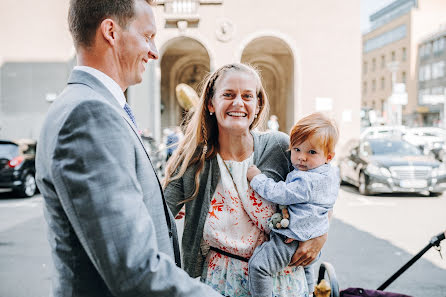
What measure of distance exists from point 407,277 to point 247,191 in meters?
4.12

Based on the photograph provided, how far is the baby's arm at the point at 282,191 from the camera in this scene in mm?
2047

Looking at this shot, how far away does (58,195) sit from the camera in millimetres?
1152

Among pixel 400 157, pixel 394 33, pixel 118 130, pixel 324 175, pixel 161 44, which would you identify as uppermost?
pixel 394 33

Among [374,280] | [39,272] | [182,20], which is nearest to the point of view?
[374,280]

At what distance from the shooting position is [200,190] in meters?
2.20

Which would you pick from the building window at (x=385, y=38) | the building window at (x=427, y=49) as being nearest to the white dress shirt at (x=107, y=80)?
the building window at (x=427, y=49)

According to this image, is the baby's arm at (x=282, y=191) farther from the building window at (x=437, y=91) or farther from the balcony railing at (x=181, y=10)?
the building window at (x=437, y=91)

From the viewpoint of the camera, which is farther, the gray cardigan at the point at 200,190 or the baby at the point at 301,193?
the gray cardigan at the point at 200,190

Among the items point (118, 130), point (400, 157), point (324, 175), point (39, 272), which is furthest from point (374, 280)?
point (400, 157)

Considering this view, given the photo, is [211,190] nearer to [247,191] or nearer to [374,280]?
[247,191]

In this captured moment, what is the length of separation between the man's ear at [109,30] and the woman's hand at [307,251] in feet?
3.93

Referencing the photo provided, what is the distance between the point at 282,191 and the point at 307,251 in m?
0.31

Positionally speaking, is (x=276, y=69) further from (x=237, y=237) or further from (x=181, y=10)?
(x=237, y=237)

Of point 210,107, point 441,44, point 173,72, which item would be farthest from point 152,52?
point 441,44
